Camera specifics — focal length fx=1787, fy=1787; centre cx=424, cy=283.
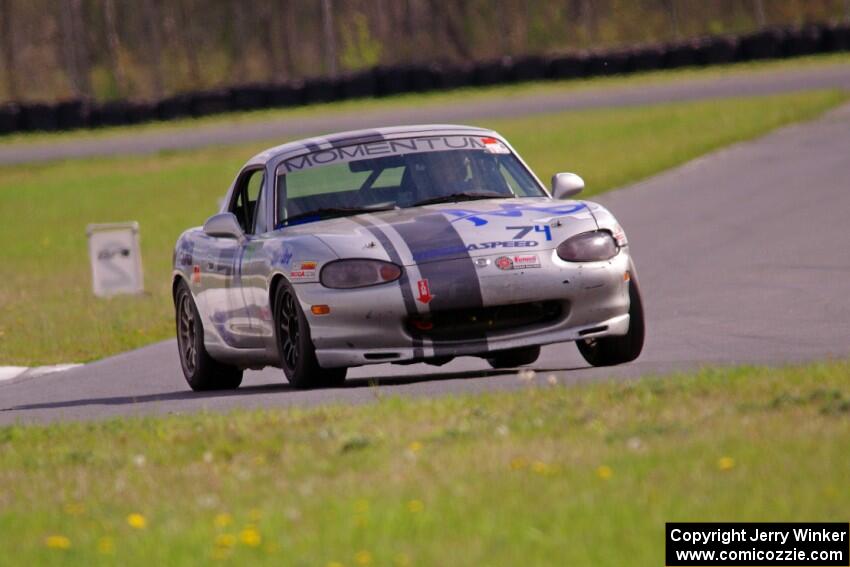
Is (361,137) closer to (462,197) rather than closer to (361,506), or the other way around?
(462,197)

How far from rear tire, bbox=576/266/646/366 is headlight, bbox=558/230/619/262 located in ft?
0.78

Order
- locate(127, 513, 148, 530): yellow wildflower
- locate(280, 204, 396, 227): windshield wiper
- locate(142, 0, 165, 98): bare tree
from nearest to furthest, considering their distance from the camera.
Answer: locate(127, 513, 148, 530): yellow wildflower < locate(280, 204, 396, 227): windshield wiper < locate(142, 0, 165, 98): bare tree

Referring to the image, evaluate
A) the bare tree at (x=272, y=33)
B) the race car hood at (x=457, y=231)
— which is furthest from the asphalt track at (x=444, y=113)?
the bare tree at (x=272, y=33)

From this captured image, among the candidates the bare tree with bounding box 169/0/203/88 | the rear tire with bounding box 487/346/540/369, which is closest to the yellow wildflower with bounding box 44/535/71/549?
the rear tire with bounding box 487/346/540/369

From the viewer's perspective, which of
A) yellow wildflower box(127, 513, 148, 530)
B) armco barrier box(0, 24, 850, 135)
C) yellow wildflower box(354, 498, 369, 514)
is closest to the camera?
yellow wildflower box(354, 498, 369, 514)

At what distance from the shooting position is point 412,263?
8.59 meters

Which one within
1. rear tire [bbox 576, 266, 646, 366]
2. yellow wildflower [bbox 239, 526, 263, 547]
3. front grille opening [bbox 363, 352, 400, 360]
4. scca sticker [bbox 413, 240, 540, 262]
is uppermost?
yellow wildflower [bbox 239, 526, 263, 547]

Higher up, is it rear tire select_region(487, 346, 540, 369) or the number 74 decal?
the number 74 decal

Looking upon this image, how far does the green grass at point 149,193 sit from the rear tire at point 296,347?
5265mm

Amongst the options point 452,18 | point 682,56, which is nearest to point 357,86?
point 682,56

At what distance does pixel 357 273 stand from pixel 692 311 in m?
4.30

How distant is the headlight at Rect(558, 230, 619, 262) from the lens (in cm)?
878

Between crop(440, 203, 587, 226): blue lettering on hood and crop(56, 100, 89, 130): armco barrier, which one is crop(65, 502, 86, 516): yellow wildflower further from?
crop(56, 100, 89, 130): armco barrier

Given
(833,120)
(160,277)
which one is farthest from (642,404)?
(833,120)
